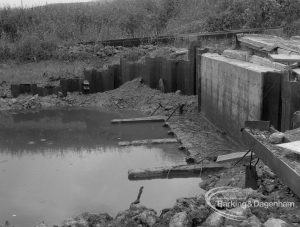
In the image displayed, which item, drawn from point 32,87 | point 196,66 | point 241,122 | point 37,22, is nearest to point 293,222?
point 241,122

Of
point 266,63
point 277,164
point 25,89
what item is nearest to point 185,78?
point 266,63

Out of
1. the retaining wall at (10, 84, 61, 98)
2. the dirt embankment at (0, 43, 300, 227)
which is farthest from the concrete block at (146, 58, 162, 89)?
the retaining wall at (10, 84, 61, 98)

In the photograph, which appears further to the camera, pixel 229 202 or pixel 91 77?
pixel 91 77

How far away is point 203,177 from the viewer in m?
7.86

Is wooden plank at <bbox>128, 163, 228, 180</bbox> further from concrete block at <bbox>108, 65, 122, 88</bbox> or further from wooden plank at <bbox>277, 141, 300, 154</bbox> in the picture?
concrete block at <bbox>108, 65, 122, 88</bbox>

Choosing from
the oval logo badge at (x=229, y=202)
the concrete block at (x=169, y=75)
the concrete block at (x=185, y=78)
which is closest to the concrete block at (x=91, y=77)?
the concrete block at (x=169, y=75)

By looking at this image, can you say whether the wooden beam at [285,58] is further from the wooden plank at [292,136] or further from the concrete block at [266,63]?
the wooden plank at [292,136]

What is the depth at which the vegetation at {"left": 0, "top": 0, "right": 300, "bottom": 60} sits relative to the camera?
1805 cm

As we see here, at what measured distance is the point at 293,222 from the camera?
4.06 meters

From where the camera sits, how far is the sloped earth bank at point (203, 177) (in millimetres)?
4348

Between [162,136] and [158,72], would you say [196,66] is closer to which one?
[158,72]

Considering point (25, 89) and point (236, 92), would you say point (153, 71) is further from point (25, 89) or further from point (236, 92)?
point (236, 92)

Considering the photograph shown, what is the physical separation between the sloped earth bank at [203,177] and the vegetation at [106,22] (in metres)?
4.79

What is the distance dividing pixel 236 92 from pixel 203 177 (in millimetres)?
2370
